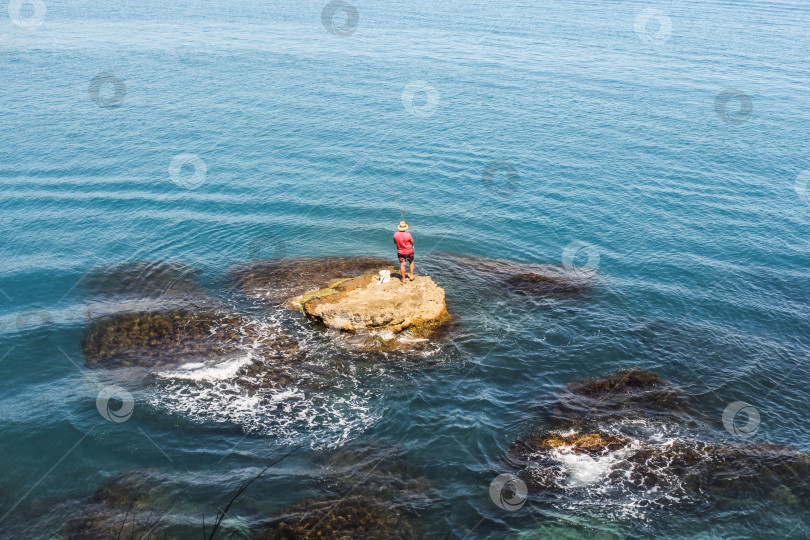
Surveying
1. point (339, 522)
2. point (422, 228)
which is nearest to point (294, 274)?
point (422, 228)

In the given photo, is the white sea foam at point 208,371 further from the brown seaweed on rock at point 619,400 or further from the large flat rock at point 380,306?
the brown seaweed on rock at point 619,400

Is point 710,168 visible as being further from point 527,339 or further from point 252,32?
point 252,32

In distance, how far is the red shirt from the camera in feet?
81.6

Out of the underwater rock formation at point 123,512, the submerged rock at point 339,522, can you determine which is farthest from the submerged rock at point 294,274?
the submerged rock at point 339,522

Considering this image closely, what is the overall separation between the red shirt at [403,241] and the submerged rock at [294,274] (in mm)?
4320

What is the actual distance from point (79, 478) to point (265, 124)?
36736 millimetres

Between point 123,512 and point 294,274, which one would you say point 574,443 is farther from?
point 294,274

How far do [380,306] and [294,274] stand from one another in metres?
6.85

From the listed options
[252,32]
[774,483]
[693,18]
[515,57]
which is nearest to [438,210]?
[774,483]

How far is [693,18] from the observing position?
93812 mm

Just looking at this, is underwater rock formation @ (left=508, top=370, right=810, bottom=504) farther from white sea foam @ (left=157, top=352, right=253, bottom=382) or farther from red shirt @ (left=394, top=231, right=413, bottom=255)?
white sea foam @ (left=157, top=352, right=253, bottom=382)

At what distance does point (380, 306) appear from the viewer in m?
24.5

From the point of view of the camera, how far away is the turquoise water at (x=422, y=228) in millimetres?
18266

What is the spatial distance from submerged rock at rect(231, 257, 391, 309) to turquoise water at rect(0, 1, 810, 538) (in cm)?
105
